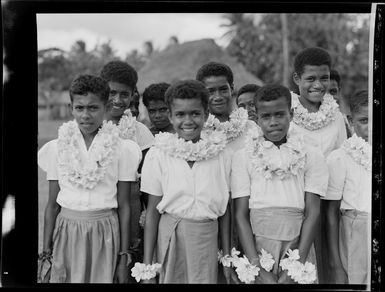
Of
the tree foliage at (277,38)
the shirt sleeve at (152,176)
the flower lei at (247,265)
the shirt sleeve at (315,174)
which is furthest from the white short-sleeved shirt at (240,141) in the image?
the tree foliage at (277,38)

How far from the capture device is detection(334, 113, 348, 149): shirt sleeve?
362 cm

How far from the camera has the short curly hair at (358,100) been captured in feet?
11.1

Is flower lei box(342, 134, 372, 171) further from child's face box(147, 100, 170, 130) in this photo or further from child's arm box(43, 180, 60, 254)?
child's arm box(43, 180, 60, 254)

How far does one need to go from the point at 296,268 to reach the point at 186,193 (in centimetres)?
81

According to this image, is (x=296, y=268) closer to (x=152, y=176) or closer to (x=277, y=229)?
(x=277, y=229)

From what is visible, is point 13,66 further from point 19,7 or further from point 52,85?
point 52,85

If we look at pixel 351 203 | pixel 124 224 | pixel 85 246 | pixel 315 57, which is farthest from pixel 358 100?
pixel 85 246

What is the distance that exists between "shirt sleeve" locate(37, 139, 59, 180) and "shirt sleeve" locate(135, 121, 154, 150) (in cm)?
62

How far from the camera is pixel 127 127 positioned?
11.8ft

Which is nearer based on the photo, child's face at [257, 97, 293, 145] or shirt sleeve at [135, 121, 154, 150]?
child's face at [257, 97, 293, 145]

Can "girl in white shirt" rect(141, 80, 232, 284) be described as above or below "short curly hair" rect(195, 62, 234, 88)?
below

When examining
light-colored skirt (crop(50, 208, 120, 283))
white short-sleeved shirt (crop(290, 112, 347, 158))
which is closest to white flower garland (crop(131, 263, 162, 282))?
light-colored skirt (crop(50, 208, 120, 283))

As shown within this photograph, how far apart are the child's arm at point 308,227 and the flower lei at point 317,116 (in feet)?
1.96

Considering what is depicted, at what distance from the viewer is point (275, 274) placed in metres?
3.24
